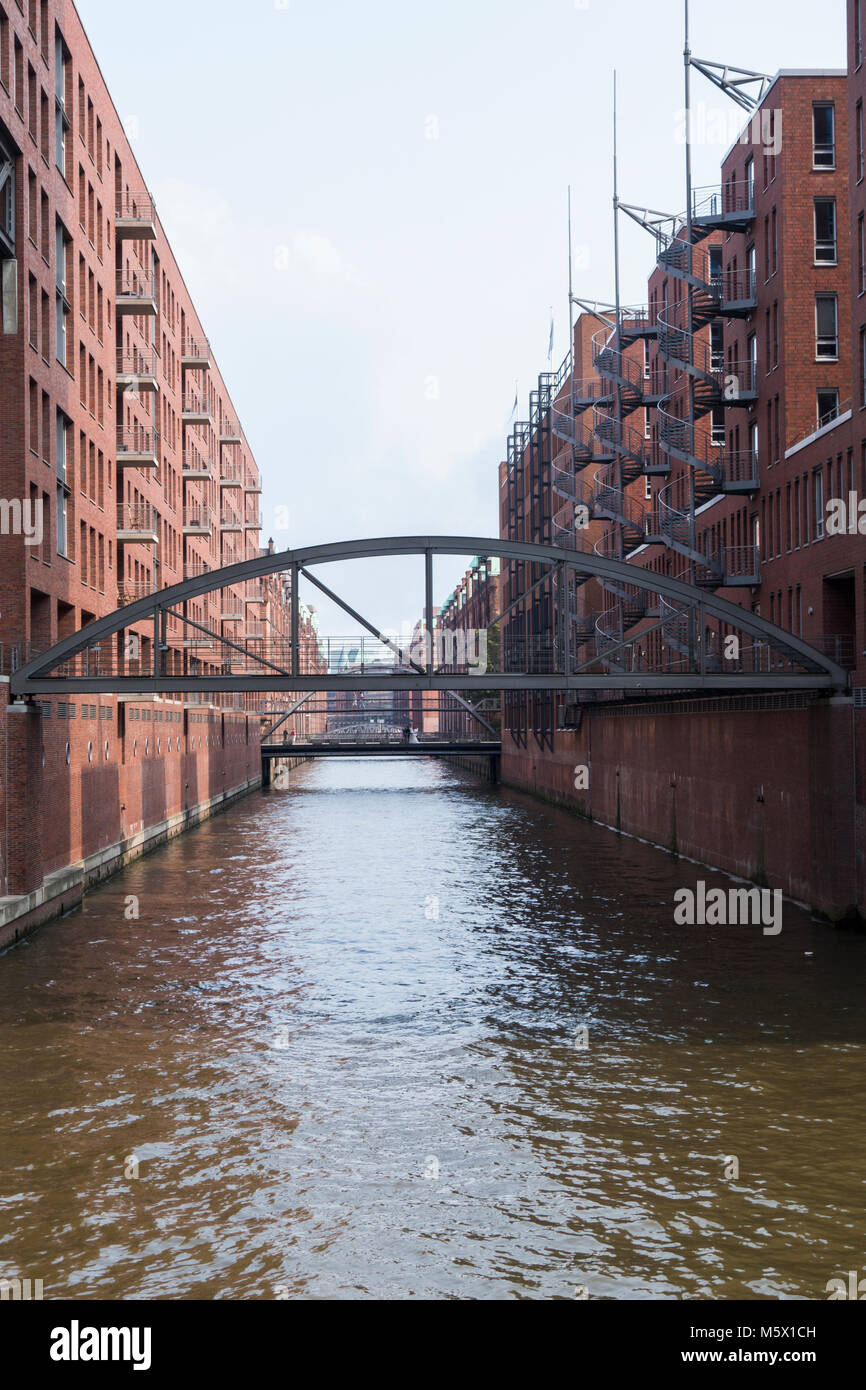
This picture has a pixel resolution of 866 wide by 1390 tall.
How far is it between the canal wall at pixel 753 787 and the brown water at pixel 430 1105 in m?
1.19

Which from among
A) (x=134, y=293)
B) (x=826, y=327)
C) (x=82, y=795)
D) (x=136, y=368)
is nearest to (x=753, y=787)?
(x=826, y=327)

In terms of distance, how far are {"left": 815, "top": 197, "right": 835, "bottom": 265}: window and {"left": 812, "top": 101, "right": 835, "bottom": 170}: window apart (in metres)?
0.83

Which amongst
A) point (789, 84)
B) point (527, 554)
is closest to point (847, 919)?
point (527, 554)

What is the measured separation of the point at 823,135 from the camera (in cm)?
3212

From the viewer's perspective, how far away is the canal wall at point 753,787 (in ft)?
77.4

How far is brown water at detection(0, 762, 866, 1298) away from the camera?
400 inches

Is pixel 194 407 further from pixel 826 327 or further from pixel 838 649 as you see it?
pixel 838 649

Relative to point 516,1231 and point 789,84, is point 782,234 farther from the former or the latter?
point 516,1231

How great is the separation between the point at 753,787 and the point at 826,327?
11545mm

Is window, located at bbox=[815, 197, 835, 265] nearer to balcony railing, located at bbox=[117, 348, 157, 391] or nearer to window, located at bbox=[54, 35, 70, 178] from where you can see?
window, located at bbox=[54, 35, 70, 178]

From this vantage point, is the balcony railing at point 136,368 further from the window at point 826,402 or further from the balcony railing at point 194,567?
the window at point 826,402

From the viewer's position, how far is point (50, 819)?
2622 cm
